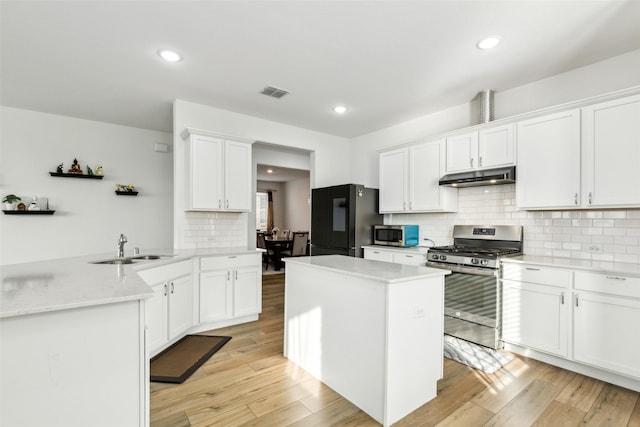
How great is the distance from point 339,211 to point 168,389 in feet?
9.64

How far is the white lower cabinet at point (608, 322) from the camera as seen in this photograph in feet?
7.37

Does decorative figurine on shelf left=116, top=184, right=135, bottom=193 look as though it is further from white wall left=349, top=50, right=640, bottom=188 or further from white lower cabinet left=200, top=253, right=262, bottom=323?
white wall left=349, top=50, right=640, bottom=188

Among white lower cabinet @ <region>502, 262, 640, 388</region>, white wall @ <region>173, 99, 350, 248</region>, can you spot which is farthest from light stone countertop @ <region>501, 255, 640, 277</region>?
white wall @ <region>173, 99, 350, 248</region>

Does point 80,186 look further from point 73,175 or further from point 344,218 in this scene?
point 344,218

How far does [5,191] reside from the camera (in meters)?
3.95

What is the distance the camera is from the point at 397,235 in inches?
167

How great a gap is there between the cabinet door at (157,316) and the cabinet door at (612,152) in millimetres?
3808

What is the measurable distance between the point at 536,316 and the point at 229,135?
375 cm

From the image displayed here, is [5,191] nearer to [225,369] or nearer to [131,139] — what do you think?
[131,139]

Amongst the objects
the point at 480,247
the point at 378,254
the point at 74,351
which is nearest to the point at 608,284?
the point at 480,247

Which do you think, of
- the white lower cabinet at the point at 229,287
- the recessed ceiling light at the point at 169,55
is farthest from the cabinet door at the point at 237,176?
the recessed ceiling light at the point at 169,55

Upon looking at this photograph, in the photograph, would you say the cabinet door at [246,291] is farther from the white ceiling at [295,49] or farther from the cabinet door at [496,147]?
the cabinet door at [496,147]

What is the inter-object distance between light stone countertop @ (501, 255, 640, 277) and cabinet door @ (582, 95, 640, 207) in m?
0.50

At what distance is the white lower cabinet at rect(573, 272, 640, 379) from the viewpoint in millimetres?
2246
